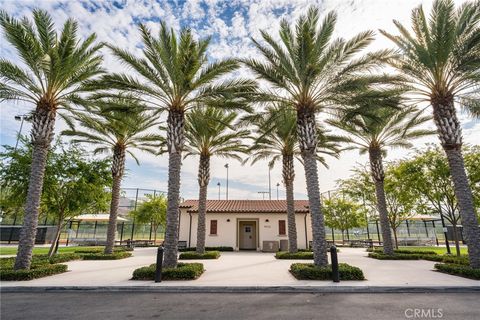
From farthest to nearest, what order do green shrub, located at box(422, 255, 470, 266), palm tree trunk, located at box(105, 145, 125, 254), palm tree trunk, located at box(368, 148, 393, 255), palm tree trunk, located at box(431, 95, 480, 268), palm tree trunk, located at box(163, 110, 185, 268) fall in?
palm tree trunk, located at box(105, 145, 125, 254)
palm tree trunk, located at box(368, 148, 393, 255)
green shrub, located at box(422, 255, 470, 266)
palm tree trunk, located at box(163, 110, 185, 268)
palm tree trunk, located at box(431, 95, 480, 268)

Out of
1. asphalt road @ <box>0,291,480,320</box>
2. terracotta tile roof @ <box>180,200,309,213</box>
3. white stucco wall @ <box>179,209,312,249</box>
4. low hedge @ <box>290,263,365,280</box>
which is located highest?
terracotta tile roof @ <box>180,200,309,213</box>

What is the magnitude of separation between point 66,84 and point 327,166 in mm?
17015

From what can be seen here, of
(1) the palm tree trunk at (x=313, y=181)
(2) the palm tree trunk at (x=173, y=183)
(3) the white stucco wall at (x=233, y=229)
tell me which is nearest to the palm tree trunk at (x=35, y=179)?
(2) the palm tree trunk at (x=173, y=183)

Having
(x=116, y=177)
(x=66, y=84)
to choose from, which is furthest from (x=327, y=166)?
(x=66, y=84)

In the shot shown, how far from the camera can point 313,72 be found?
10.2m

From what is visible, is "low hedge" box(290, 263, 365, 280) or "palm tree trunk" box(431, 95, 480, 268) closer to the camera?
"low hedge" box(290, 263, 365, 280)

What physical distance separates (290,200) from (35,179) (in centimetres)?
1331

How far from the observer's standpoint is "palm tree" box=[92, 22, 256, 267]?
10094 millimetres

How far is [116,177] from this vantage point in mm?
16078

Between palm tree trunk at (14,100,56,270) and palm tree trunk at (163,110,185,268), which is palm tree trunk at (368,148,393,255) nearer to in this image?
palm tree trunk at (163,110,185,268)

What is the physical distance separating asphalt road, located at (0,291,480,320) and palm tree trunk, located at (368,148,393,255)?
26.9 ft

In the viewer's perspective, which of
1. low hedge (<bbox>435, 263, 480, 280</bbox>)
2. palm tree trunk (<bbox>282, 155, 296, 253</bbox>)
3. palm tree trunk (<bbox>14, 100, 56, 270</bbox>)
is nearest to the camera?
low hedge (<bbox>435, 263, 480, 280</bbox>)

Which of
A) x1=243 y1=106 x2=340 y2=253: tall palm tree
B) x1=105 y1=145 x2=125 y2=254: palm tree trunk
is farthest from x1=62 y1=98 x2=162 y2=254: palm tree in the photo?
x1=243 y1=106 x2=340 y2=253: tall palm tree

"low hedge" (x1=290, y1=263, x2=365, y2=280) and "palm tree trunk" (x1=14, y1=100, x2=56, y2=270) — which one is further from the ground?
"palm tree trunk" (x1=14, y1=100, x2=56, y2=270)
